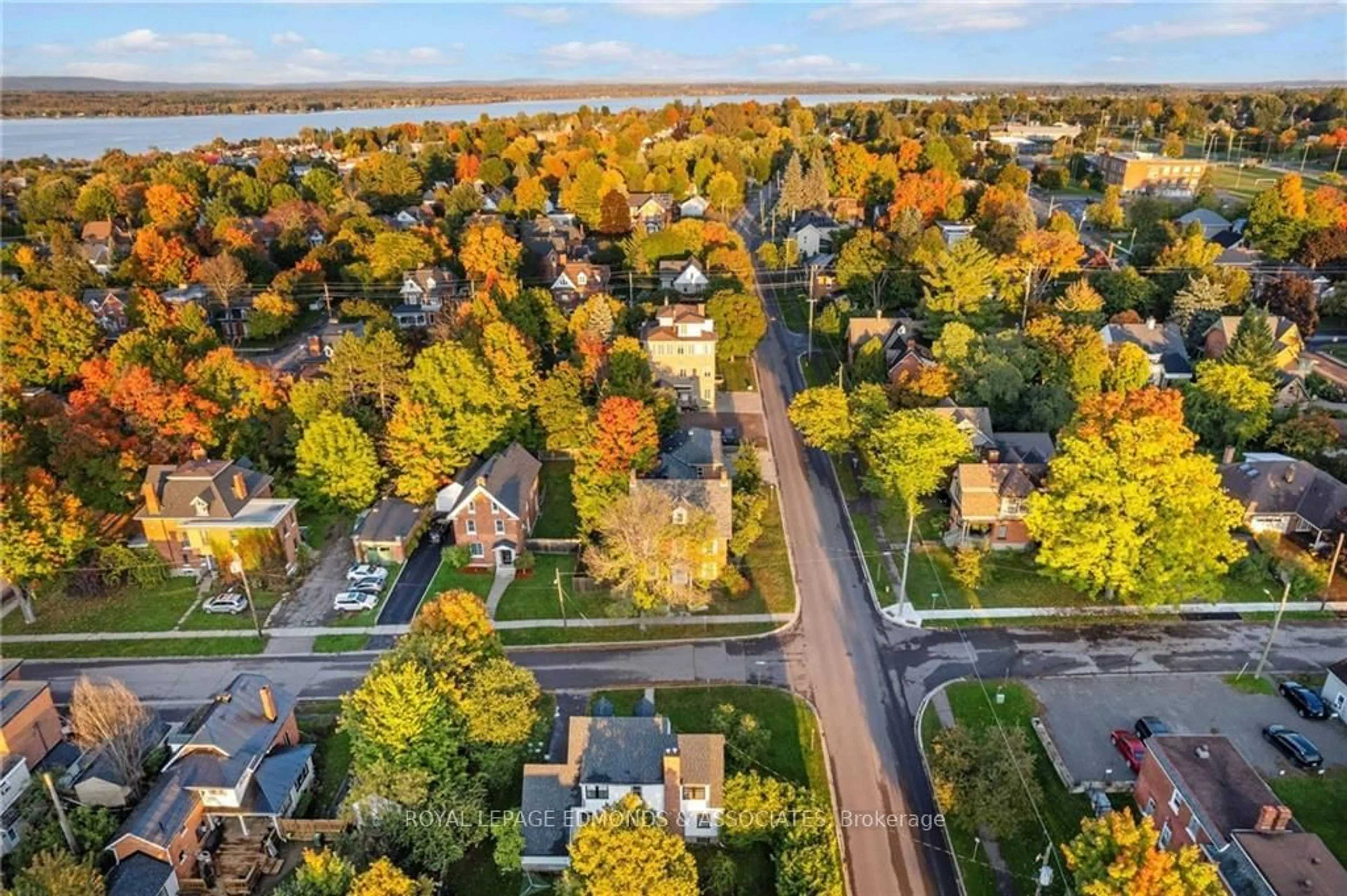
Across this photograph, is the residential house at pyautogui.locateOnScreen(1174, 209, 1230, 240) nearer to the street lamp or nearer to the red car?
the red car

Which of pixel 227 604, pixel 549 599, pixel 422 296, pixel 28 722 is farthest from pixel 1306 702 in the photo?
pixel 422 296

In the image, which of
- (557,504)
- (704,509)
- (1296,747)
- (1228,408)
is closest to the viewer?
(1296,747)

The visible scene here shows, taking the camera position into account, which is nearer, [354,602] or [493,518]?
[354,602]

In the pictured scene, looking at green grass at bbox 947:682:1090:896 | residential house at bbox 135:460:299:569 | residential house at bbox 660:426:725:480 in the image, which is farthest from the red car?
residential house at bbox 135:460:299:569

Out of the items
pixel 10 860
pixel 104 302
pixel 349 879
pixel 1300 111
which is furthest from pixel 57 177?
pixel 1300 111

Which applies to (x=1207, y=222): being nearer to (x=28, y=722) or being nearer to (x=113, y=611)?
(x=113, y=611)

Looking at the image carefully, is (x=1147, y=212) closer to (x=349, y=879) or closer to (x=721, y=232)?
(x=721, y=232)

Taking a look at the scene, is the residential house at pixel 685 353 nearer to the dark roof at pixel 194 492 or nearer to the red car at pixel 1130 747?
the dark roof at pixel 194 492

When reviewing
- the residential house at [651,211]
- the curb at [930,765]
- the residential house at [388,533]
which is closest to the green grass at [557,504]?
the residential house at [388,533]
